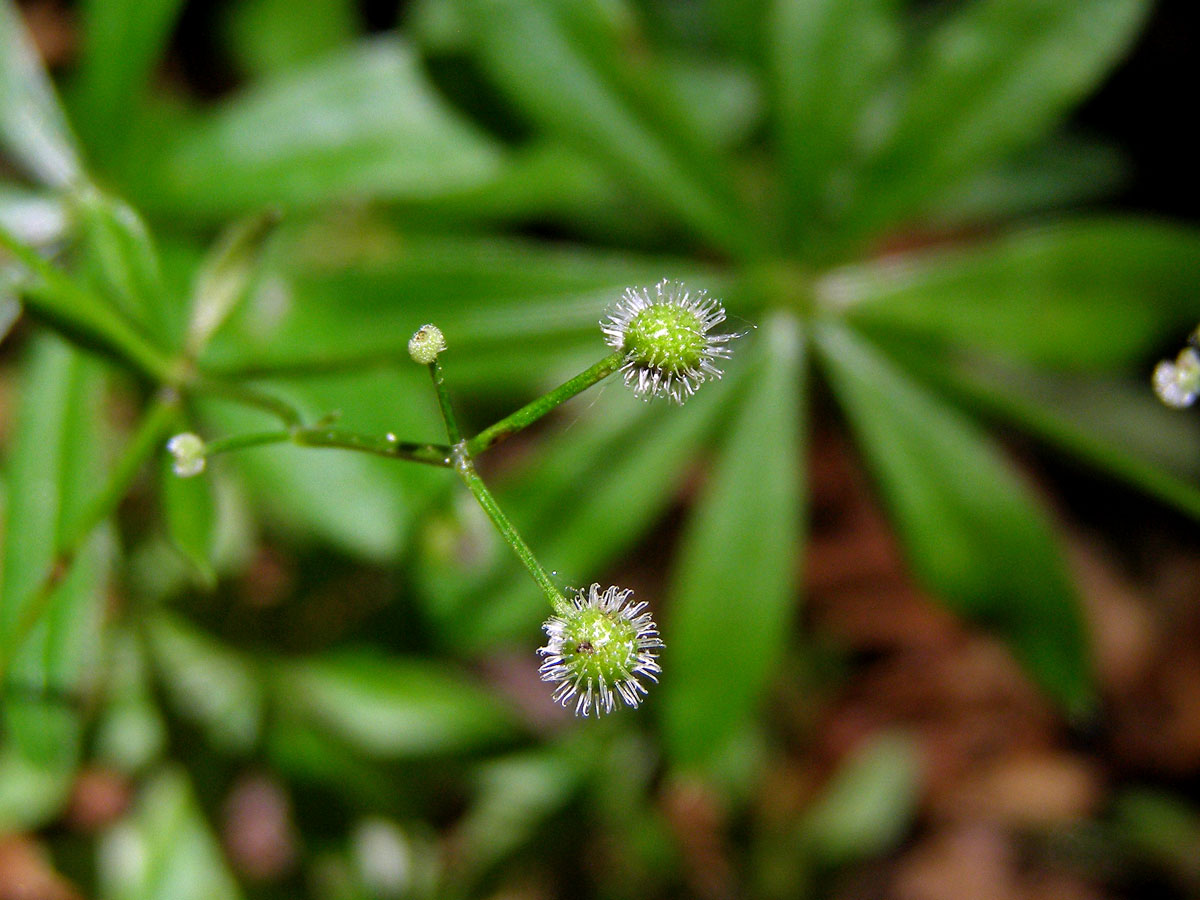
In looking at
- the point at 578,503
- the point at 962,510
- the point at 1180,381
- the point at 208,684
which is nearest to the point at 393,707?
the point at 208,684

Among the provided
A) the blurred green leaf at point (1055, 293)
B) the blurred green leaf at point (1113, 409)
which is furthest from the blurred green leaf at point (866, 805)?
the blurred green leaf at point (1055, 293)

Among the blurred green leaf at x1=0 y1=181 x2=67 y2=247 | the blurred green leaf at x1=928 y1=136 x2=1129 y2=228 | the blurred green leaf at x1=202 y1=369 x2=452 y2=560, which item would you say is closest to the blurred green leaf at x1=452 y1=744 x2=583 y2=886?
the blurred green leaf at x1=202 y1=369 x2=452 y2=560

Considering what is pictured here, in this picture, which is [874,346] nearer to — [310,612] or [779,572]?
[779,572]

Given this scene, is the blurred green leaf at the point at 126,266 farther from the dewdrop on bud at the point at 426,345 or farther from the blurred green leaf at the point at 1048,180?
the blurred green leaf at the point at 1048,180

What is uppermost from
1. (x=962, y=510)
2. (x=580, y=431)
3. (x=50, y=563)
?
(x=580, y=431)

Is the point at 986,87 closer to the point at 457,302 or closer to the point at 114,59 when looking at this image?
the point at 457,302

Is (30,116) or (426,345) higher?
(30,116)

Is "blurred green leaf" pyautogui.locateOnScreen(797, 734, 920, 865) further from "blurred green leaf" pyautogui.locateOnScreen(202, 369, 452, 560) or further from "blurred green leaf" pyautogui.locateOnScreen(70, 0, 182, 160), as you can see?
"blurred green leaf" pyautogui.locateOnScreen(70, 0, 182, 160)
